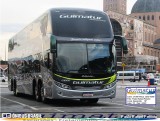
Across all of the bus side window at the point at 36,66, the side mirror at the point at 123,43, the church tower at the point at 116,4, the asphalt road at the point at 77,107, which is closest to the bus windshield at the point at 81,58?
the side mirror at the point at 123,43

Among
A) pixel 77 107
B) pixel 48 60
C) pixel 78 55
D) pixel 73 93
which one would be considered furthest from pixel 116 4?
pixel 73 93

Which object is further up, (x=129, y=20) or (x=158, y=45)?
(x=129, y=20)

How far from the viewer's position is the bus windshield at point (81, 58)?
15398 mm

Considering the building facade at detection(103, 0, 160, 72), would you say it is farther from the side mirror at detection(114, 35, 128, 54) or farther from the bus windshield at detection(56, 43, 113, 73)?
the bus windshield at detection(56, 43, 113, 73)

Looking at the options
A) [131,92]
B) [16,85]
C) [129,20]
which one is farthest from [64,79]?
[129,20]

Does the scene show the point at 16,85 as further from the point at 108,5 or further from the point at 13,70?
the point at 108,5

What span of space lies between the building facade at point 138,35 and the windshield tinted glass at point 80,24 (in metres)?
99.0

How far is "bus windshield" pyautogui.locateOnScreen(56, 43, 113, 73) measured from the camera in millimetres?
15398

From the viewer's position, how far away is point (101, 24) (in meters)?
16.0

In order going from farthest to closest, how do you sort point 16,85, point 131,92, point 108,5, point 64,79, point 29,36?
point 108,5, point 16,85, point 29,36, point 64,79, point 131,92

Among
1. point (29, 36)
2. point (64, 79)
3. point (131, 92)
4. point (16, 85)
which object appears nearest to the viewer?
point (131, 92)

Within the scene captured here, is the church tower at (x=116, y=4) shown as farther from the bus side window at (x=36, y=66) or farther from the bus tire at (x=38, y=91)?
the bus tire at (x=38, y=91)

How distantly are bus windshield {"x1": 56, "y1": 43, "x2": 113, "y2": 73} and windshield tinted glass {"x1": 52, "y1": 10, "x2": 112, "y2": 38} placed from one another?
1.30ft

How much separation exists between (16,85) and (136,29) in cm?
13029
